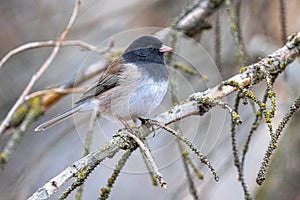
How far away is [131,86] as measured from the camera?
2.24 metres

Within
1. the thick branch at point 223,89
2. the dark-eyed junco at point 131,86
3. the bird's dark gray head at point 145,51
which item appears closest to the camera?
the thick branch at point 223,89

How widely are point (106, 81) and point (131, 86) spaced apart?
183 mm

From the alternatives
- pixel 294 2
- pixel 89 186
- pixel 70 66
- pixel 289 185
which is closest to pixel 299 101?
pixel 289 185

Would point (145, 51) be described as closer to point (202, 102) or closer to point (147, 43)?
point (147, 43)

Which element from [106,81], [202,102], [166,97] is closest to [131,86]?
[106,81]

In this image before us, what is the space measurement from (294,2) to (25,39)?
6.63 feet

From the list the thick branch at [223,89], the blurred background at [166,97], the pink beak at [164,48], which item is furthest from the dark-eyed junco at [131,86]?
the thick branch at [223,89]

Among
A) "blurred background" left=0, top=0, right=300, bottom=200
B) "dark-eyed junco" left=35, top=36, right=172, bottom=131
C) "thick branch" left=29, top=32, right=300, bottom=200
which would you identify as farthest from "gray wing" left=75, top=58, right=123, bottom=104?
"thick branch" left=29, top=32, right=300, bottom=200

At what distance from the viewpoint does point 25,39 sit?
3.60 meters

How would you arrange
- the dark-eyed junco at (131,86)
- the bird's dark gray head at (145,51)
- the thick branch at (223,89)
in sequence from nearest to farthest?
the thick branch at (223,89)
the dark-eyed junco at (131,86)
the bird's dark gray head at (145,51)

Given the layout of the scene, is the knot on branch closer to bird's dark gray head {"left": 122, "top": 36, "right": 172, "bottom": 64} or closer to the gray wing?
bird's dark gray head {"left": 122, "top": 36, "right": 172, "bottom": 64}

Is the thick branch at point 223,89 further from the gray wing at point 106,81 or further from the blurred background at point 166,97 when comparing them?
the gray wing at point 106,81

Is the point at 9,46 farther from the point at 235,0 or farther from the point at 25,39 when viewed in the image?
the point at 235,0

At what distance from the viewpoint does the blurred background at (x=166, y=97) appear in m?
2.27
